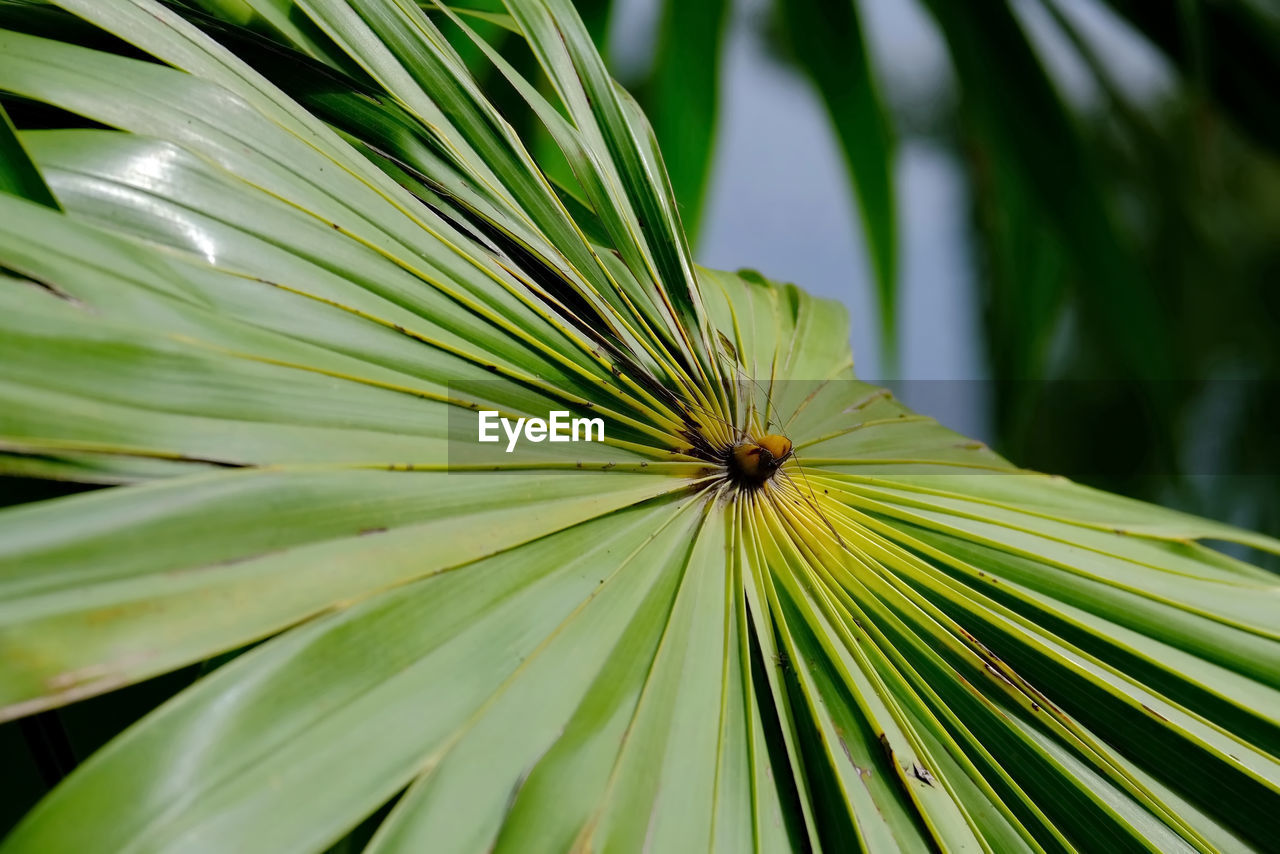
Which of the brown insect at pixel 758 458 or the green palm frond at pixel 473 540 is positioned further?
the brown insect at pixel 758 458

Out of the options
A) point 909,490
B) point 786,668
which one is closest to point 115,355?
point 786,668

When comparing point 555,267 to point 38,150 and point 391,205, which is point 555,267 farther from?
point 38,150

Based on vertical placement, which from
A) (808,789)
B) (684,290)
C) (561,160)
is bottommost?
(808,789)
